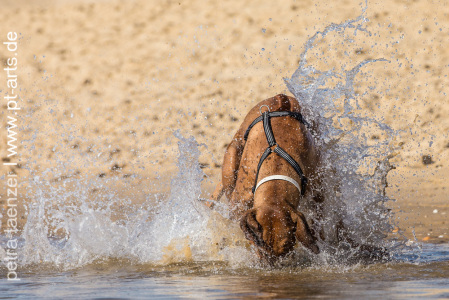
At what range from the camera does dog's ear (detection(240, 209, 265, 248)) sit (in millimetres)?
5176

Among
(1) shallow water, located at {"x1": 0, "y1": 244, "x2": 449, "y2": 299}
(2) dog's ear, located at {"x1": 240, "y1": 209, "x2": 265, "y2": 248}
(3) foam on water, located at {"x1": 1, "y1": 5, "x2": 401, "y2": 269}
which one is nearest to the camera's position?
(1) shallow water, located at {"x1": 0, "y1": 244, "x2": 449, "y2": 299}

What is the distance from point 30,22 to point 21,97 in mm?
4641

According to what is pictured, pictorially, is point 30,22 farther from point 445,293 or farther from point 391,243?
point 445,293

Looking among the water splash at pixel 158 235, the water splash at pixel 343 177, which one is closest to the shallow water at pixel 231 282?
the water splash at pixel 158 235

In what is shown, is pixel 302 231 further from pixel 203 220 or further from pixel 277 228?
pixel 203 220

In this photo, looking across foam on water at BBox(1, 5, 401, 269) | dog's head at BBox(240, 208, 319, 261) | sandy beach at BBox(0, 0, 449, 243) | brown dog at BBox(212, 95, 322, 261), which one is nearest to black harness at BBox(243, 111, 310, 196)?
brown dog at BBox(212, 95, 322, 261)

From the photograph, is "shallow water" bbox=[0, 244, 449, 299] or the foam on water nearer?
"shallow water" bbox=[0, 244, 449, 299]

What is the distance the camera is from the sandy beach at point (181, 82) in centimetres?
1244

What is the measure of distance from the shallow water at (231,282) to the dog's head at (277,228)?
1.01 ft

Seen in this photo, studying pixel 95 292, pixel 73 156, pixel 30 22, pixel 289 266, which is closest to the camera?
pixel 95 292

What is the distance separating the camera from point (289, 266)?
5.71 meters

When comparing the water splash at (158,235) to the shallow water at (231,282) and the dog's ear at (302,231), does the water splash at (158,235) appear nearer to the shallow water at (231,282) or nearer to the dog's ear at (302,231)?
the shallow water at (231,282)

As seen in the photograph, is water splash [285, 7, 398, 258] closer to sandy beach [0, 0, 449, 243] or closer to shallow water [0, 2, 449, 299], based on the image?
shallow water [0, 2, 449, 299]

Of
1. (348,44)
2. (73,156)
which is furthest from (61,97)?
(348,44)
